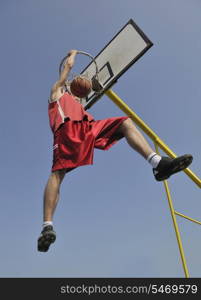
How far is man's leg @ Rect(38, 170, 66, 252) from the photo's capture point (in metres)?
3.33

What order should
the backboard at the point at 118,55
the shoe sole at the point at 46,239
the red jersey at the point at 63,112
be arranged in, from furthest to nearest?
the backboard at the point at 118,55
the red jersey at the point at 63,112
the shoe sole at the point at 46,239

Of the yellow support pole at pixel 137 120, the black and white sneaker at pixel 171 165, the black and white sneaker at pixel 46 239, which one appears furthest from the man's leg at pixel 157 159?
the yellow support pole at pixel 137 120

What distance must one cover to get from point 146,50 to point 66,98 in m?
1.64

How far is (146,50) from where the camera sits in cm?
535

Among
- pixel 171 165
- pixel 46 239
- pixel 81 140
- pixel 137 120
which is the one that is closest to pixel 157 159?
pixel 171 165

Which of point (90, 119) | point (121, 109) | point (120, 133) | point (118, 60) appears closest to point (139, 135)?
point (120, 133)

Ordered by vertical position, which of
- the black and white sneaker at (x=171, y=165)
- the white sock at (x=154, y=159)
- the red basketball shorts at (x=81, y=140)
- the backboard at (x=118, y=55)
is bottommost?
the black and white sneaker at (x=171, y=165)

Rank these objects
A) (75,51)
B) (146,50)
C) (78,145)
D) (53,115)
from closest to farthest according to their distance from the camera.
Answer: (78,145) < (53,115) < (75,51) < (146,50)

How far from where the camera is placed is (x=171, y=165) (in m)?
3.77

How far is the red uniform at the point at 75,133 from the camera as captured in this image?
3.89 meters

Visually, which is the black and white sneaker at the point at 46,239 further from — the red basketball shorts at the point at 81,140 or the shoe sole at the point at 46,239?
the red basketball shorts at the point at 81,140

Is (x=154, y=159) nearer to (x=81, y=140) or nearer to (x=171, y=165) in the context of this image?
(x=171, y=165)

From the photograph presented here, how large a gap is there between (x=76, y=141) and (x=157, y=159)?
0.81 m

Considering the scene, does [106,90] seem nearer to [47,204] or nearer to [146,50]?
[146,50]
